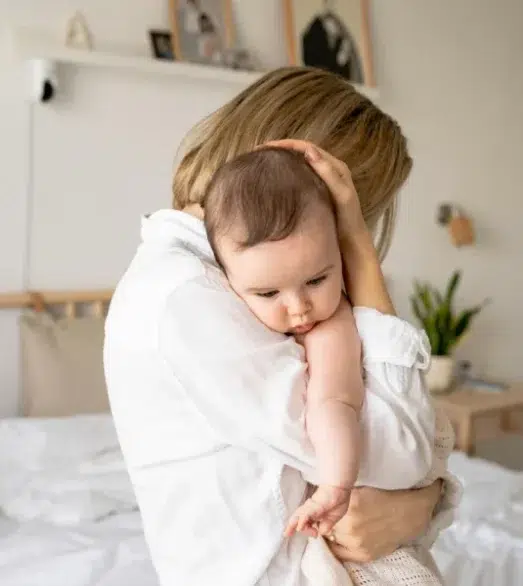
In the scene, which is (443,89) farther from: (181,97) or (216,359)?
(216,359)

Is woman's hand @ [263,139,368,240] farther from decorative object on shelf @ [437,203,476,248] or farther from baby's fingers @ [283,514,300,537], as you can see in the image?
decorative object on shelf @ [437,203,476,248]

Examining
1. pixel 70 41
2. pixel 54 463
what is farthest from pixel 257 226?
pixel 70 41

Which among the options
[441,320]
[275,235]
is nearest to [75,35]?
[441,320]

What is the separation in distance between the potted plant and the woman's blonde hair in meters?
1.90

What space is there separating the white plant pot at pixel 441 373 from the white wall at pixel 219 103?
31cm

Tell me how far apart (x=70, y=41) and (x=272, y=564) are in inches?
75.6

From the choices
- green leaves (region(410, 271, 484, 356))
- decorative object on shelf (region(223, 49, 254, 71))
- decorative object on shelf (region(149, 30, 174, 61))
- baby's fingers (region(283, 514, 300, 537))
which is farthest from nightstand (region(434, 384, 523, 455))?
baby's fingers (region(283, 514, 300, 537))

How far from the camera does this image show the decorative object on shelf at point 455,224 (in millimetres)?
3193

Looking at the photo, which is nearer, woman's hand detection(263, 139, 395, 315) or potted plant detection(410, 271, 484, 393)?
woman's hand detection(263, 139, 395, 315)

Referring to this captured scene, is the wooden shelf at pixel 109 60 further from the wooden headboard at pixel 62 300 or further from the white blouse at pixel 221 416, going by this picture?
the white blouse at pixel 221 416

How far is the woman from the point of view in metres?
0.81

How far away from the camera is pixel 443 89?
320 cm

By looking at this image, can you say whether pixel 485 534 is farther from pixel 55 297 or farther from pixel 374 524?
pixel 55 297

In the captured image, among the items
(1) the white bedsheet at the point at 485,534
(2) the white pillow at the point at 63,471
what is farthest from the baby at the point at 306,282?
(2) the white pillow at the point at 63,471
